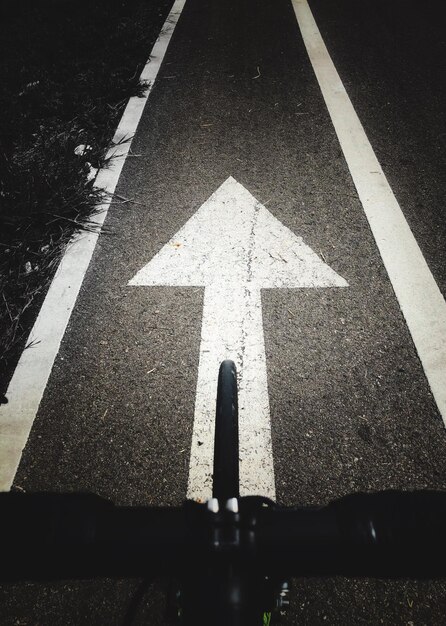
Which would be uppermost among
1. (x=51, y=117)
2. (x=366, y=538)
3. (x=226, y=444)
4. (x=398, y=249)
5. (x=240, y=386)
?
(x=51, y=117)

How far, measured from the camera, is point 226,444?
1162 millimetres

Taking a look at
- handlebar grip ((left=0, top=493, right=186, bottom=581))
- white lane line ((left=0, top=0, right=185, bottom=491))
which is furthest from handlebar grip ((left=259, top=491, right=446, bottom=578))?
white lane line ((left=0, top=0, right=185, bottom=491))

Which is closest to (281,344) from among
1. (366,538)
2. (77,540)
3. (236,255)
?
(236,255)

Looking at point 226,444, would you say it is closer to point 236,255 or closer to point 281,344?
point 281,344

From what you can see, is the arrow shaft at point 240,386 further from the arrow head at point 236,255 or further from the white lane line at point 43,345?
the white lane line at point 43,345

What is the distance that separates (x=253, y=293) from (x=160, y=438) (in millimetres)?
1193

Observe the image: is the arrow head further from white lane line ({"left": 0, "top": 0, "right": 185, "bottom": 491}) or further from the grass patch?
the grass patch

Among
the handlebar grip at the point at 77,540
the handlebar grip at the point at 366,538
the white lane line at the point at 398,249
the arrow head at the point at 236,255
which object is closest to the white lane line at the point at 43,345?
the arrow head at the point at 236,255

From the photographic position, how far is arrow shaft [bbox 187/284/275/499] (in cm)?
197

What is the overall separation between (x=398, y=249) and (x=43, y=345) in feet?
8.81

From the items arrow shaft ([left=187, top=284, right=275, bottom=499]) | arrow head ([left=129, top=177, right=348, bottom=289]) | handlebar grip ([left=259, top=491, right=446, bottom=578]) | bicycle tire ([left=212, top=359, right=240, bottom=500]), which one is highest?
handlebar grip ([left=259, top=491, right=446, bottom=578])

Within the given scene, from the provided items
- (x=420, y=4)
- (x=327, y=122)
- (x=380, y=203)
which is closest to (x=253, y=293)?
(x=380, y=203)

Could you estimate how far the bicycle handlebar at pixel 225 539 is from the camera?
74 cm

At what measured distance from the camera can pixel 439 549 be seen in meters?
0.74
